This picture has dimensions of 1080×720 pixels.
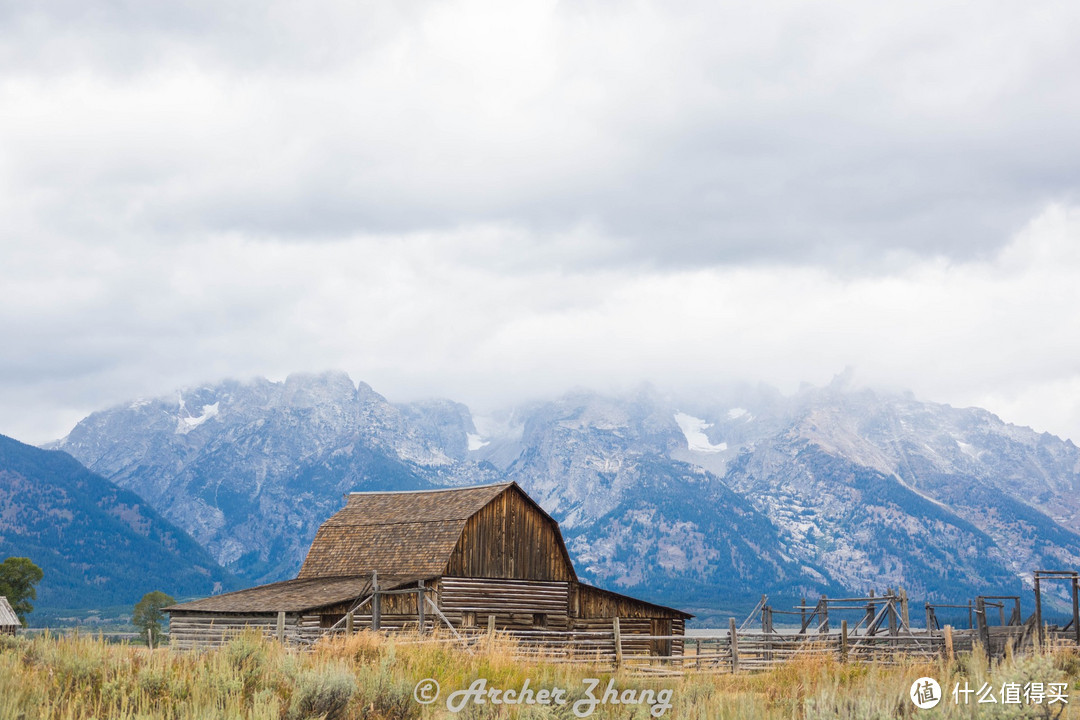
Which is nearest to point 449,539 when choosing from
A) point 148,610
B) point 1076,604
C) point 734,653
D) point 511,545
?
point 511,545

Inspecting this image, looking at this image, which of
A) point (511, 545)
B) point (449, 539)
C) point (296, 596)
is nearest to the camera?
point (296, 596)

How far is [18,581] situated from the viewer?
82500 mm

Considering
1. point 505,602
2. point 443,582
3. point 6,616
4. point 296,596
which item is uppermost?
point 443,582

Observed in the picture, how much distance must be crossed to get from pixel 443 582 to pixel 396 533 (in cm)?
501

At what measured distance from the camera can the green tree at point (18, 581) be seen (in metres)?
81.0

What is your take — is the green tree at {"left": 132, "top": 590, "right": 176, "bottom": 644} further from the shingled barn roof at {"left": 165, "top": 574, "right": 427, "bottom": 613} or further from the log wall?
the log wall

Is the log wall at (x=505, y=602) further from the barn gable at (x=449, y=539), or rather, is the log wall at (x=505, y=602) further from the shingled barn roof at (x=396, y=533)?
the shingled barn roof at (x=396, y=533)

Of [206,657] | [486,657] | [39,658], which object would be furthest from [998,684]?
[39,658]

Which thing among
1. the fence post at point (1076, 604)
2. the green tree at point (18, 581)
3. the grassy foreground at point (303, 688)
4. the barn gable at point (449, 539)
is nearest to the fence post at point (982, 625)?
the fence post at point (1076, 604)

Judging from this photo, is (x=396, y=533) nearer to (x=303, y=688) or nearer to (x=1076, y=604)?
(x=1076, y=604)

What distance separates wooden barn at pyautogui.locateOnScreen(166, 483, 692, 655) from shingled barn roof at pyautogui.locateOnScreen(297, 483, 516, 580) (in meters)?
0.06

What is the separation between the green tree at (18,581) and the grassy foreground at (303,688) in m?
78.7

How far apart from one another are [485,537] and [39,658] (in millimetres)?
29881

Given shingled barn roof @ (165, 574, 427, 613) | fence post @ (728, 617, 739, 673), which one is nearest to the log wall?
shingled barn roof @ (165, 574, 427, 613)
